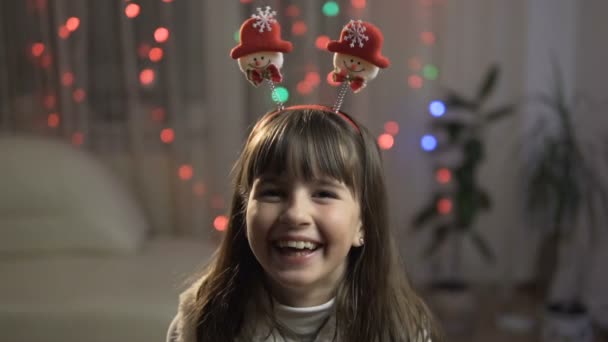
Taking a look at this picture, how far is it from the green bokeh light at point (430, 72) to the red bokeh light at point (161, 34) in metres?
1.12

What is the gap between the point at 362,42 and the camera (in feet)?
3.14

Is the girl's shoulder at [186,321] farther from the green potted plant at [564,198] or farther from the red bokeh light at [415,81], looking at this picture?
the red bokeh light at [415,81]

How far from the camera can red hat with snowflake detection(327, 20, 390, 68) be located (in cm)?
96

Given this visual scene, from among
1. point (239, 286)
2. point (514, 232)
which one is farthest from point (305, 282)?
point (514, 232)

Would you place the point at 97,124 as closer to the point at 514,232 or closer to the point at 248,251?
the point at 248,251

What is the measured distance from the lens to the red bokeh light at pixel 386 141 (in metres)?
2.62

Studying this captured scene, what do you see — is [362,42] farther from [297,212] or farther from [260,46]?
[297,212]

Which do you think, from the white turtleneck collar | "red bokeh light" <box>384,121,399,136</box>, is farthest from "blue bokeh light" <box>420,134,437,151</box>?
the white turtleneck collar

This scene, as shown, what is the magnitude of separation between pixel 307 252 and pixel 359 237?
6.2 inches

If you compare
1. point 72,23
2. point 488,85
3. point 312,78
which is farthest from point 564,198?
point 72,23

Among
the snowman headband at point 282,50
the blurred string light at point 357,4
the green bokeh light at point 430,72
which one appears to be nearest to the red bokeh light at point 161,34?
the blurred string light at point 357,4

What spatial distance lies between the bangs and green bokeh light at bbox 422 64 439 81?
5.86ft

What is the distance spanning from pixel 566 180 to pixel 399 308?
1.52 meters

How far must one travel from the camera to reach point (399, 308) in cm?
102
